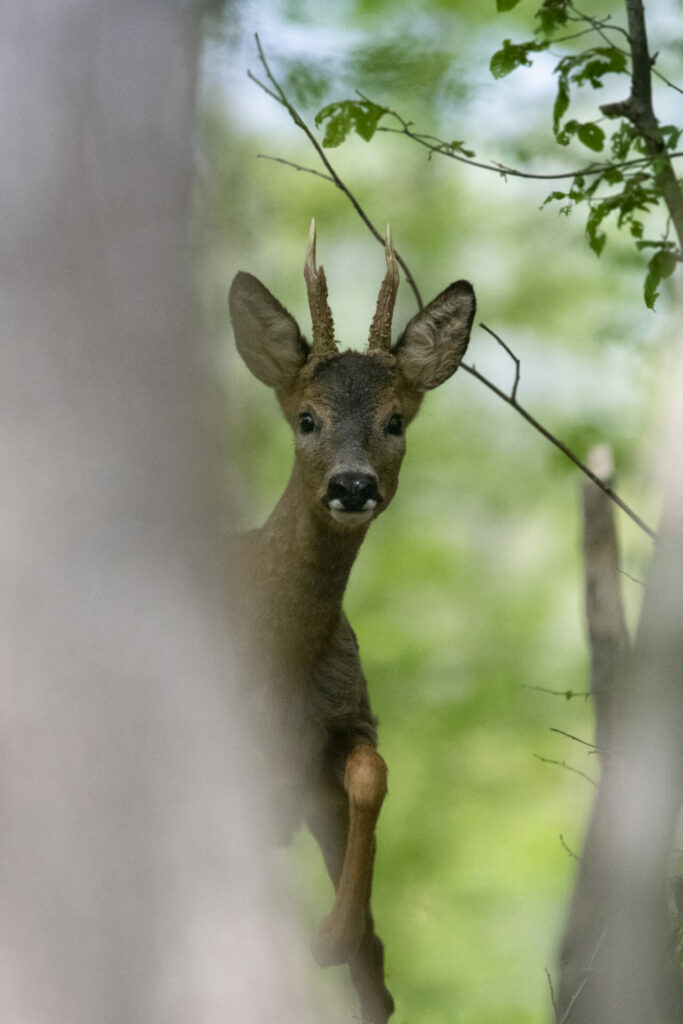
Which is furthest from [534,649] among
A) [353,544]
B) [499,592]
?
Answer: [353,544]

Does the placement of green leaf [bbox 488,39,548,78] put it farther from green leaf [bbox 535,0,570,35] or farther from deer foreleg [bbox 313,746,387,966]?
Result: deer foreleg [bbox 313,746,387,966]

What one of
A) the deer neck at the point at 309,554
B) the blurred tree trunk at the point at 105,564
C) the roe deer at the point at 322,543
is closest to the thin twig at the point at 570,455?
the roe deer at the point at 322,543

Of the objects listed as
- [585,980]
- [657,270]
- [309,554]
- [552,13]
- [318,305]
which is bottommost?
[585,980]

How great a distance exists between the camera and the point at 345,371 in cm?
246

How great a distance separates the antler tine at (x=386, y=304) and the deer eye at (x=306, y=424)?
0.21 m

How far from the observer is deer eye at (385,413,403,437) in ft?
8.00

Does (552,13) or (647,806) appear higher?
(552,13)

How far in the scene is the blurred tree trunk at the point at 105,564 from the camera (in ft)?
5.79

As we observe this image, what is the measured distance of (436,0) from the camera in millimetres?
6254

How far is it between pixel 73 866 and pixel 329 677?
0.91m

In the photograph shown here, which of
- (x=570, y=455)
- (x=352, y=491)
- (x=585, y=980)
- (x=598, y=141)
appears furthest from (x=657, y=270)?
(x=585, y=980)

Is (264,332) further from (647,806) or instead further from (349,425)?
(647,806)

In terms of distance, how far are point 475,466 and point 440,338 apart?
3.92m

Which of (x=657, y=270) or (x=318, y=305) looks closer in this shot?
(x=318, y=305)
